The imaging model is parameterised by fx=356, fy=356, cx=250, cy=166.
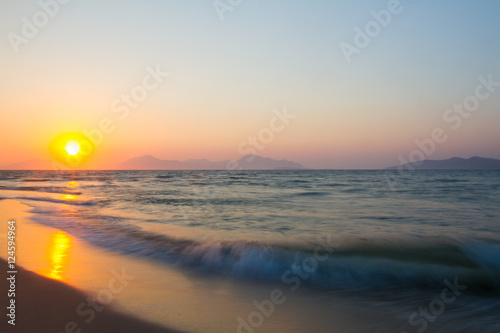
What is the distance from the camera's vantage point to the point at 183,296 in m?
5.73
